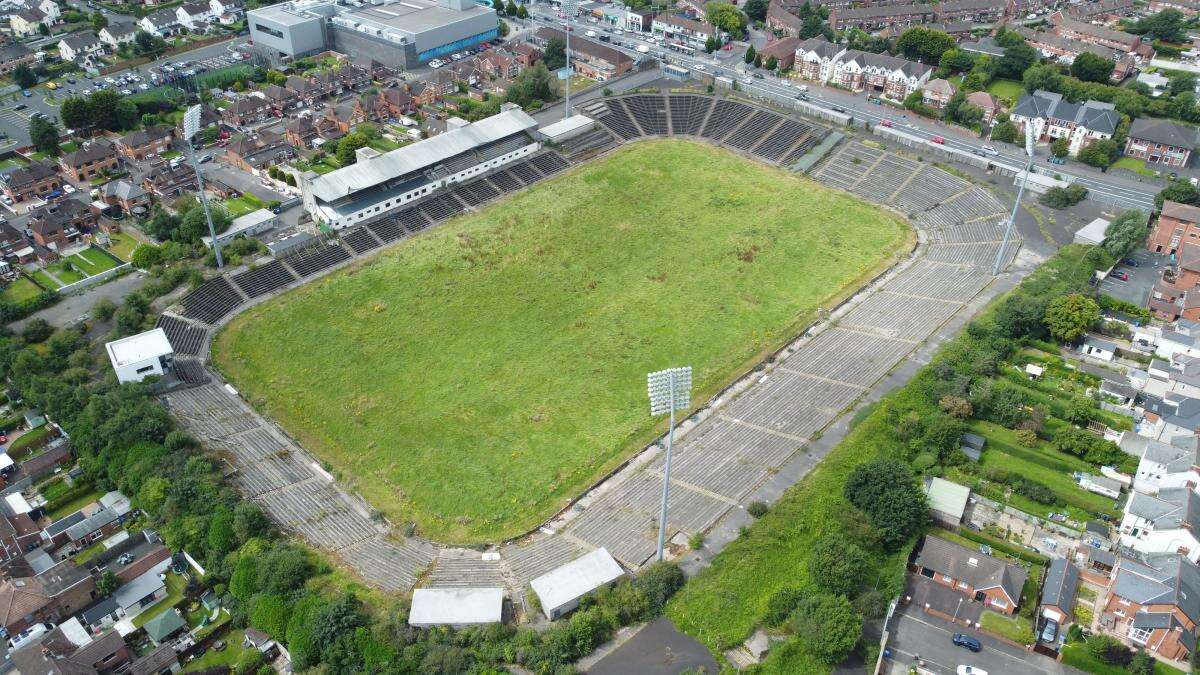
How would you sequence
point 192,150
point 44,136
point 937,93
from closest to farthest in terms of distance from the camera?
1. point 192,150
2. point 44,136
3. point 937,93

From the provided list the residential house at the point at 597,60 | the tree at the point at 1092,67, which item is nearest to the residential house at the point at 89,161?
the residential house at the point at 597,60

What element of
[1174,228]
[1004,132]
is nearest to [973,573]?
[1174,228]

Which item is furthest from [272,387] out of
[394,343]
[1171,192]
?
[1171,192]

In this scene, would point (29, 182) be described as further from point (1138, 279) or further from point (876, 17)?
point (876, 17)

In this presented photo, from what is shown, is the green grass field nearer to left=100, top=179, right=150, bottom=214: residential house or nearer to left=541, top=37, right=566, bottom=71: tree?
left=100, top=179, right=150, bottom=214: residential house

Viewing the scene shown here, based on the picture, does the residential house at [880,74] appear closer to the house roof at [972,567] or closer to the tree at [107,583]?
the house roof at [972,567]

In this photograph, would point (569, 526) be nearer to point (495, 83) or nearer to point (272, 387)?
point (272, 387)

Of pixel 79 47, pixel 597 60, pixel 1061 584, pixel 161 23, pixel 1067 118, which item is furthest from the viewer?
pixel 161 23
